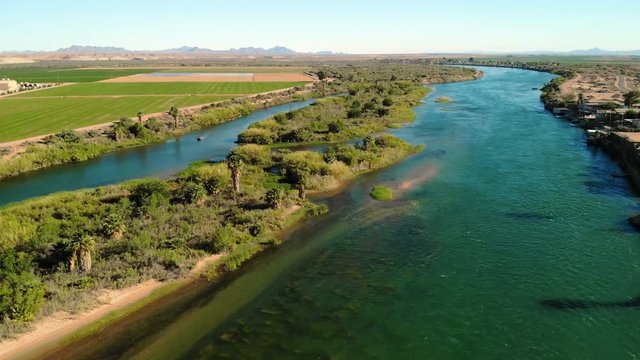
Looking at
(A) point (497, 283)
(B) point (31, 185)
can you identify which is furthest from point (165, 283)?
(B) point (31, 185)

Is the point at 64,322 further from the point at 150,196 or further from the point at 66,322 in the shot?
the point at 150,196

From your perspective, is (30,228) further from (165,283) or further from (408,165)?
(408,165)

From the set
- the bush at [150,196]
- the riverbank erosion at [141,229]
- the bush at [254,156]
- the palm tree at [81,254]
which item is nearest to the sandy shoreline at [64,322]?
the riverbank erosion at [141,229]

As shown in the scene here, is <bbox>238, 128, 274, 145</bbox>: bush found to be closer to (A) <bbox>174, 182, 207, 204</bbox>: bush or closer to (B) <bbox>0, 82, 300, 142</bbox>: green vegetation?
(A) <bbox>174, 182, 207, 204</bbox>: bush

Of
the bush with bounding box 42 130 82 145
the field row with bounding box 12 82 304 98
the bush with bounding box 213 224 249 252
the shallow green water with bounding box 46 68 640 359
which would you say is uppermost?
the field row with bounding box 12 82 304 98

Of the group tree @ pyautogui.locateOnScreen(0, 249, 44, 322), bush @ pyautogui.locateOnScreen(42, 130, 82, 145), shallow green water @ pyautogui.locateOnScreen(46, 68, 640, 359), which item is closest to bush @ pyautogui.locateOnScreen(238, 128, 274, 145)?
shallow green water @ pyautogui.locateOnScreen(46, 68, 640, 359)

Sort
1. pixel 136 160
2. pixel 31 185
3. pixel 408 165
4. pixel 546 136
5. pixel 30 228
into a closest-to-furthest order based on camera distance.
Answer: pixel 30 228, pixel 31 185, pixel 408 165, pixel 136 160, pixel 546 136
